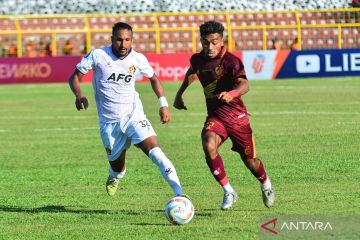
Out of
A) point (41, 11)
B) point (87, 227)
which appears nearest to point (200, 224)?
point (87, 227)

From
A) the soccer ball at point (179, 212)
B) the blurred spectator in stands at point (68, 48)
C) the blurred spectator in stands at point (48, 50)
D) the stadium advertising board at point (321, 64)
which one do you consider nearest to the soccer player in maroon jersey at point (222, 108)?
the soccer ball at point (179, 212)

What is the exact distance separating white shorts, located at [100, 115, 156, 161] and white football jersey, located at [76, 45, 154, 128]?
9 centimetres

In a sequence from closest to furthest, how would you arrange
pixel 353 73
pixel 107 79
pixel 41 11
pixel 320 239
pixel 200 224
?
pixel 320 239 → pixel 200 224 → pixel 107 79 → pixel 353 73 → pixel 41 11

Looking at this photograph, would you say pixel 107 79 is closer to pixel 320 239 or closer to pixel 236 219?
pixel 236 219

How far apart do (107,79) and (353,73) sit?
29614mm

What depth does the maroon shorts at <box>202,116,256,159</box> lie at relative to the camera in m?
10.9

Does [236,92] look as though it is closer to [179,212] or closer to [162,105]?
[162,105]

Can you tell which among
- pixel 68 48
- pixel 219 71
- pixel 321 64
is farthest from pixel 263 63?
pixel 219 71

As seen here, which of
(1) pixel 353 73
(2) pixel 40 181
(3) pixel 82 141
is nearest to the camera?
(2) pixel 40 181

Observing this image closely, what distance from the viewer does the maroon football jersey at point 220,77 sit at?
426 inches

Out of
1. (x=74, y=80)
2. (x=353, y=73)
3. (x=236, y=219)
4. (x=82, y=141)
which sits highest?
(x=74, y=80)

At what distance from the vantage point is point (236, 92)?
10570 mm

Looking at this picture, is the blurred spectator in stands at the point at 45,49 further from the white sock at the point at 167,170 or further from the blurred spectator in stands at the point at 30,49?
the white sock at the point at 167,170

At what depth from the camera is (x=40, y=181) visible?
561 inches
